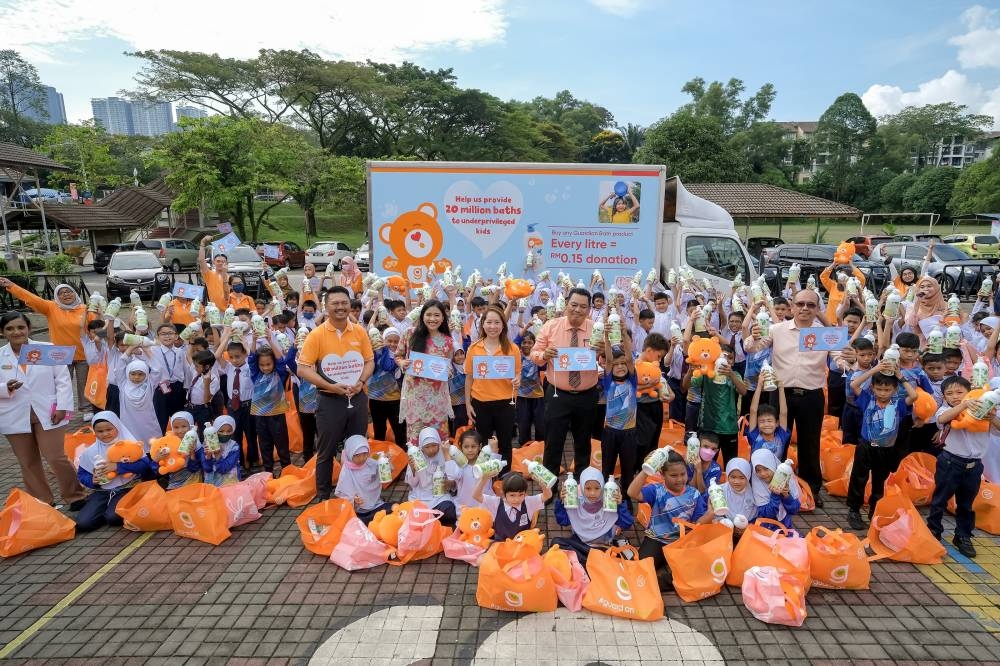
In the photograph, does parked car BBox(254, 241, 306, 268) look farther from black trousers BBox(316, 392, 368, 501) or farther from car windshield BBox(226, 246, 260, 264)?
black trousers BBox(316, 392, 368, 501)

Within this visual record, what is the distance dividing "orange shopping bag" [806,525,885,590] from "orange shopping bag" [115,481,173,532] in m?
4.84

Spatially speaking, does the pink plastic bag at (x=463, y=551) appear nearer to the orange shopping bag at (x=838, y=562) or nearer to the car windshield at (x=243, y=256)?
the orange shopping bag at (x=838, y=562)

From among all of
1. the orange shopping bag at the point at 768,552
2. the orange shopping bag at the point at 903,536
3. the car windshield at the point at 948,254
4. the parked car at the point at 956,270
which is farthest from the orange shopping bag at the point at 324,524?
the car windshield at the point at 948,254

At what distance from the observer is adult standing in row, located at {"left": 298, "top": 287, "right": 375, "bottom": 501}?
476 cm

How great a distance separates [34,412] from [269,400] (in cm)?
185

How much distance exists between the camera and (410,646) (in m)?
3.37

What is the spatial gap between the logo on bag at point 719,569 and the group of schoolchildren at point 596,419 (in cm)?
26

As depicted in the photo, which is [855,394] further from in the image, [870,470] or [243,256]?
[243,256]

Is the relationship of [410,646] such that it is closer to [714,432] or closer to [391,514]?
[391,514]

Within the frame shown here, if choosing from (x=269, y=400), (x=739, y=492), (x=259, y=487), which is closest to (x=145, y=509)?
(x=259, y=487)

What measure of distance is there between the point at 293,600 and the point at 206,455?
191 centimetres

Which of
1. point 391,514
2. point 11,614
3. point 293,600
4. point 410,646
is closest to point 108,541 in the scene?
point 11,614

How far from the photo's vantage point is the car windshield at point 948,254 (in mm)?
16688

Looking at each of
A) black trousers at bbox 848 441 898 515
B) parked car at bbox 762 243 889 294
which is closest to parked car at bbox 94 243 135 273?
parked car at bbox 762 243 889 294
